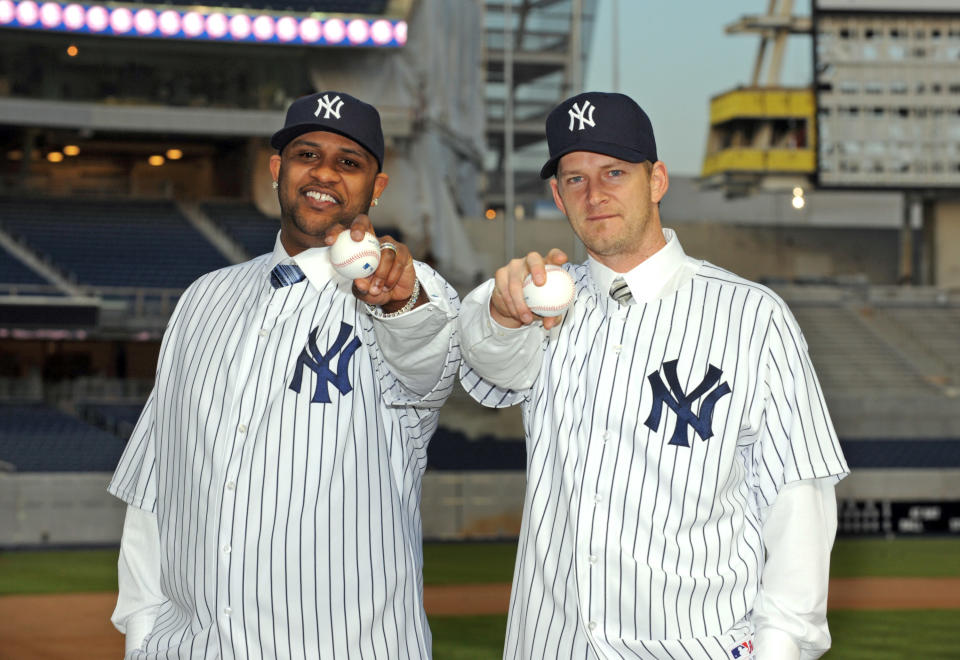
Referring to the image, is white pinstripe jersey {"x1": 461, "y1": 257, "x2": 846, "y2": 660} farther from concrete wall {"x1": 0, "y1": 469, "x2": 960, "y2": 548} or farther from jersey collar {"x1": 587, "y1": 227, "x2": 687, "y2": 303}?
concrete wall {"x1": 0, "y1": 469, "x2": 960, "y2": 548}

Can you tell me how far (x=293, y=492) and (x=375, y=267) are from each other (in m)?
0.62

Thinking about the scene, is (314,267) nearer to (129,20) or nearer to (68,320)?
(68,320)

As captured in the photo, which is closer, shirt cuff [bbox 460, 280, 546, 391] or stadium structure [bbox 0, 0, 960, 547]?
shirt cuff [bbox 460, 280, 546, 391]

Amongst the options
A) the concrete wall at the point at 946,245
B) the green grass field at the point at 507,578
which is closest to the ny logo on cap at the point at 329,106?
the green grass field at the point at 507,578

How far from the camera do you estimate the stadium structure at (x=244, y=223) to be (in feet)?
77.2

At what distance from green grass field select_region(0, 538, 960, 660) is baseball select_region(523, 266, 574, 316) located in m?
7.31

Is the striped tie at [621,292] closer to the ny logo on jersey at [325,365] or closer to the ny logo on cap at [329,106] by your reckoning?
the ny logo on jersey at [325,365]

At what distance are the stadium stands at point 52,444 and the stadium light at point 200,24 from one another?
8.27 m

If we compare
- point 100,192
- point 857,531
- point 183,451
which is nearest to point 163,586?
point 183,451

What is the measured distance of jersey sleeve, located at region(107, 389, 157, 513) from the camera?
3213mm

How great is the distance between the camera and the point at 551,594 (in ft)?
9.27

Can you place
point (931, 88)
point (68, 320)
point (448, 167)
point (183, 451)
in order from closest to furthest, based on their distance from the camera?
point (183, 451)
point (68, 320)
point (931, 88)
point (448, 167)

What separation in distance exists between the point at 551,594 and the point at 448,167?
101 ft

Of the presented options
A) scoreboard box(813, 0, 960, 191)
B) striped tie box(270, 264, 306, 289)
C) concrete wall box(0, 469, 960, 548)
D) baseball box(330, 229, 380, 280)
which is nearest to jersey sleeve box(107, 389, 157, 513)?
striped tie box(270, 264, 306, 289)
